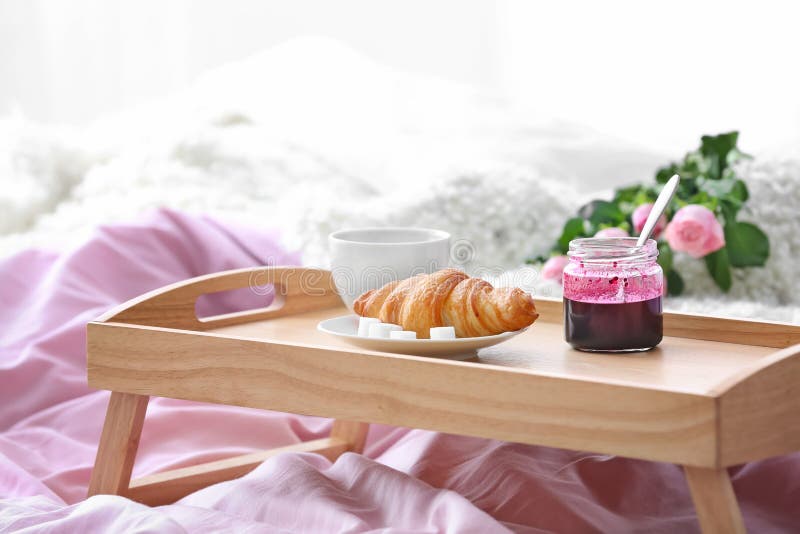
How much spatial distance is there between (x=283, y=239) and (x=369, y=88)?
1.21m

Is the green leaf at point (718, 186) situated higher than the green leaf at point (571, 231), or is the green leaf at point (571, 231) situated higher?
the green leaf at point (718, 186)

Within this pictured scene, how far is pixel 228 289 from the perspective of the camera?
133 centimetres

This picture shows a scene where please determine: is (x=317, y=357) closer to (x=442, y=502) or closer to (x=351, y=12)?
(x=442, y=502)

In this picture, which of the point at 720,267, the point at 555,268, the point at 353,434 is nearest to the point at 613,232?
the point at 555,268

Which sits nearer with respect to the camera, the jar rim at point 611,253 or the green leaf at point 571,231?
the jar rim at point 611,253

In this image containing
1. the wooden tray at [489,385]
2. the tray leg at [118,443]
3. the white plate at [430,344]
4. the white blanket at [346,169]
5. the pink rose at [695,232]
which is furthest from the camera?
the white blanket at [346,169]

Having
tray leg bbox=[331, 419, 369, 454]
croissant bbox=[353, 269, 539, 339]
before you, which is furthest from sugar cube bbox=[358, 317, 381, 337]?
tray leg bbox=[331, 419, 369, 454]

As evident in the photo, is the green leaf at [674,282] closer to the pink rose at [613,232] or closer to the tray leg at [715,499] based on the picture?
the pink rose at [613,232]

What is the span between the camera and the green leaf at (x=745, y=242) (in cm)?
173

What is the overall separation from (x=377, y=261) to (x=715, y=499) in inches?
18.2

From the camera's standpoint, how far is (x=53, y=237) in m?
1.97

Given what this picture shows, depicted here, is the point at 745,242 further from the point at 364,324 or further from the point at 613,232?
the point at 364,324

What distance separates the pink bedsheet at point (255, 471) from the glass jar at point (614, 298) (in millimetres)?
200

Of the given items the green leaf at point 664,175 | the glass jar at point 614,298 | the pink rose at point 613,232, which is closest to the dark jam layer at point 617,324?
the glass jar at point 614,298
